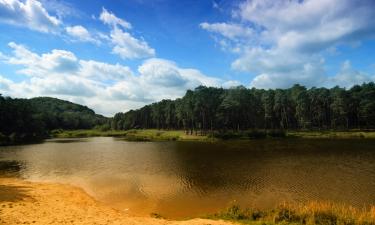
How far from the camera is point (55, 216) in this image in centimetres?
2077

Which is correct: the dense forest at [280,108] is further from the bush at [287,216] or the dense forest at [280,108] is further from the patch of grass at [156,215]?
the bush at [287,216]

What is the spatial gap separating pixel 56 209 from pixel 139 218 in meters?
7.22

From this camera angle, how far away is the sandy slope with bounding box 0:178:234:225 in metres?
19.5

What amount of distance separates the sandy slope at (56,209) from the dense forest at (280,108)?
9153cm

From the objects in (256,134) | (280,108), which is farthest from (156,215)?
(280,108)

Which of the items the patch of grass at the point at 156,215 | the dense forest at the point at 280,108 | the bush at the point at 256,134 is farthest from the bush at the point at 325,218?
the dense forest at the point at 280,108

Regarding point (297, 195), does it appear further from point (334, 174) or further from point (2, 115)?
point (2, 115)

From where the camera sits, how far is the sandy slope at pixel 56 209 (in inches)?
770

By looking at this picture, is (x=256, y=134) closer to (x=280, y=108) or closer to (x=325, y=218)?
(x=280, y=108)

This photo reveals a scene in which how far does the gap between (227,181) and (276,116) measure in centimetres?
10769

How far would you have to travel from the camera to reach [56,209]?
23172 millimetres

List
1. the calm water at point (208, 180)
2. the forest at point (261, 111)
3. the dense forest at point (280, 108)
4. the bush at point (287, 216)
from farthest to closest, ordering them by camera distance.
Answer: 1. the forest at point (261, 111)
2. the dense forest at point (280, 108)
3. the calm water at point (208, 180)
4. the bush at point (287, 216)

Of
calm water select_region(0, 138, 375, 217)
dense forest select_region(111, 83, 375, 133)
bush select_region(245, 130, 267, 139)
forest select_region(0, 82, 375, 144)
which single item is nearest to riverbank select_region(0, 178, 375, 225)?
calm water select_region(0, 138, 375, 217)

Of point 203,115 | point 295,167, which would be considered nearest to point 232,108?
point 203,115
